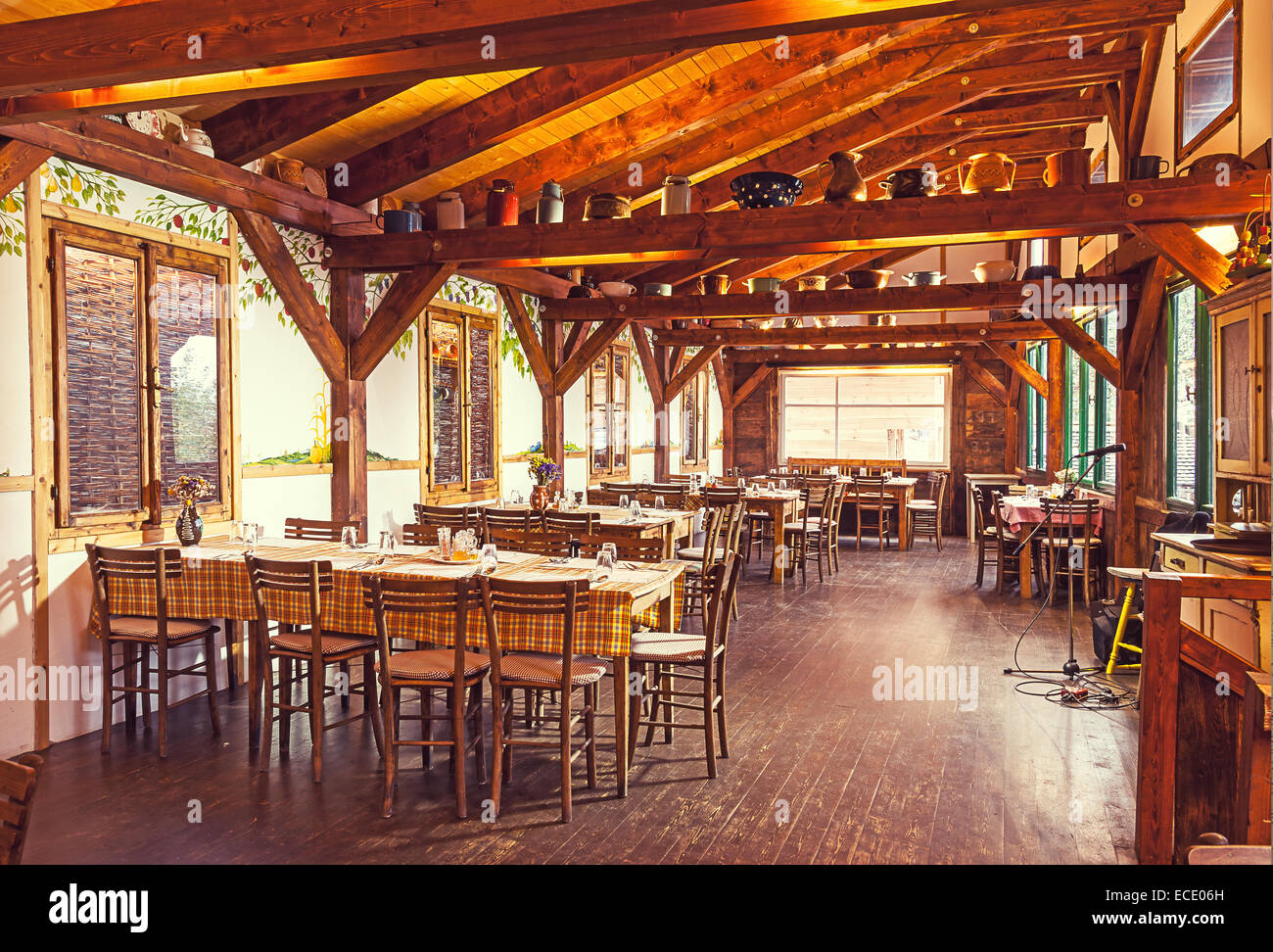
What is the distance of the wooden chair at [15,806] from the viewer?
1687 mm

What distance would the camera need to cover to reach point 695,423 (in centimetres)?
1503

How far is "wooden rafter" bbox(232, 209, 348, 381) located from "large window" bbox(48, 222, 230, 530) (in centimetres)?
31

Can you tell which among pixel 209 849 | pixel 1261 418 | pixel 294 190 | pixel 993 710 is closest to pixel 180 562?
pixel 209 849

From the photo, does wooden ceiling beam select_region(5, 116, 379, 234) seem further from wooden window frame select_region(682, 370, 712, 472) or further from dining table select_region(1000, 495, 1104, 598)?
wooden window frame select_region(682, 370, 712, 472)

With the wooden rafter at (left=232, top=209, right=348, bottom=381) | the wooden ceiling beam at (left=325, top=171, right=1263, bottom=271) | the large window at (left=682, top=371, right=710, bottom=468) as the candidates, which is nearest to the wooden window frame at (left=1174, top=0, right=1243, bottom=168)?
the wooden ceiling beam at (left=325, top=171, right=1263, bottom=271)

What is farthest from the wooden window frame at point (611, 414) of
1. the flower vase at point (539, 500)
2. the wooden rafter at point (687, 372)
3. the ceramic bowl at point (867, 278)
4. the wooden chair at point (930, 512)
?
the wooden chair at point (930, 512)

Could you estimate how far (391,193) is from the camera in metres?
7.38

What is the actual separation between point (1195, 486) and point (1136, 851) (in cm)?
406

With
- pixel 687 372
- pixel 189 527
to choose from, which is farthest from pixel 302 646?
pixel 687 372

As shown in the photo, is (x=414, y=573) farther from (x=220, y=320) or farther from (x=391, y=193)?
(x=391, y=193)

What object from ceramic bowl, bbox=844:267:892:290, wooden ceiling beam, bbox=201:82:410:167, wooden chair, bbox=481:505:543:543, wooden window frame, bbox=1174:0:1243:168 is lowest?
wooden chair, bbox=481:505:543:543

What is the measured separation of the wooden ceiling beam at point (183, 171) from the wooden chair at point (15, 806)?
3.51m

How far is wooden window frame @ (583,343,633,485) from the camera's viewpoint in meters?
11.0

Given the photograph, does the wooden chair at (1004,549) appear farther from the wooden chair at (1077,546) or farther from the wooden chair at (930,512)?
the wooden chair at (930,512)
